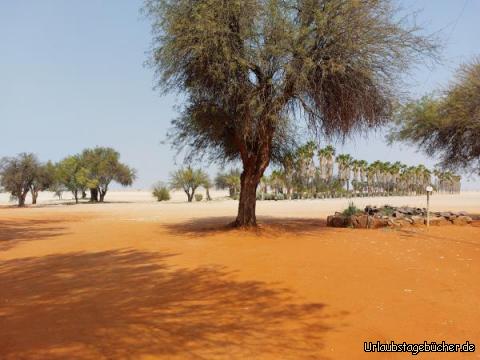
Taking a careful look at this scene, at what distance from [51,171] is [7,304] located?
5539cm

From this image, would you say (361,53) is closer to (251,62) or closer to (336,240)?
(251,62)

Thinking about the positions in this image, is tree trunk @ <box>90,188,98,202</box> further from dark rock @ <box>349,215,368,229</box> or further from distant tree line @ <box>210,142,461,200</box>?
dark rock @ <box>349,215,368,229</box>

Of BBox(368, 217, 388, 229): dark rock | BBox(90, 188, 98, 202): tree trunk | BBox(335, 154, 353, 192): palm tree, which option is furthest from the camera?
BBox(335, 154, 353, 192): palm tree

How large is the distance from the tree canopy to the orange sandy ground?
10196 millimetres

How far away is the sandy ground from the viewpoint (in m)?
4.95

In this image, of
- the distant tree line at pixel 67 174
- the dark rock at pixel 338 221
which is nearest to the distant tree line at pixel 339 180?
the distant tree line at pixel 67 174

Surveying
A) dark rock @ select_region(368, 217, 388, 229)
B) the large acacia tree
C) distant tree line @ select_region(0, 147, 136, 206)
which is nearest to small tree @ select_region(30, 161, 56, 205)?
distant tree line @ select_region(0, 147, 136, 206)

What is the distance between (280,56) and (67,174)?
55.4 metres

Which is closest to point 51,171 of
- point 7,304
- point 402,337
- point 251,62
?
point 251,62

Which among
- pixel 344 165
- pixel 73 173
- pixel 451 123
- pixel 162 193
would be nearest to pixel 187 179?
pixel 162 193

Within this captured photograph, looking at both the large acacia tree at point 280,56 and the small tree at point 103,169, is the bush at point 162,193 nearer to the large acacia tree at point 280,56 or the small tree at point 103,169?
the small tree at point 103,169

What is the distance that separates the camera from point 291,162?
821 inches

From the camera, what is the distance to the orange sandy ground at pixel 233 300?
4.95 meters

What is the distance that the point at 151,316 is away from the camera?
19.5 feet
